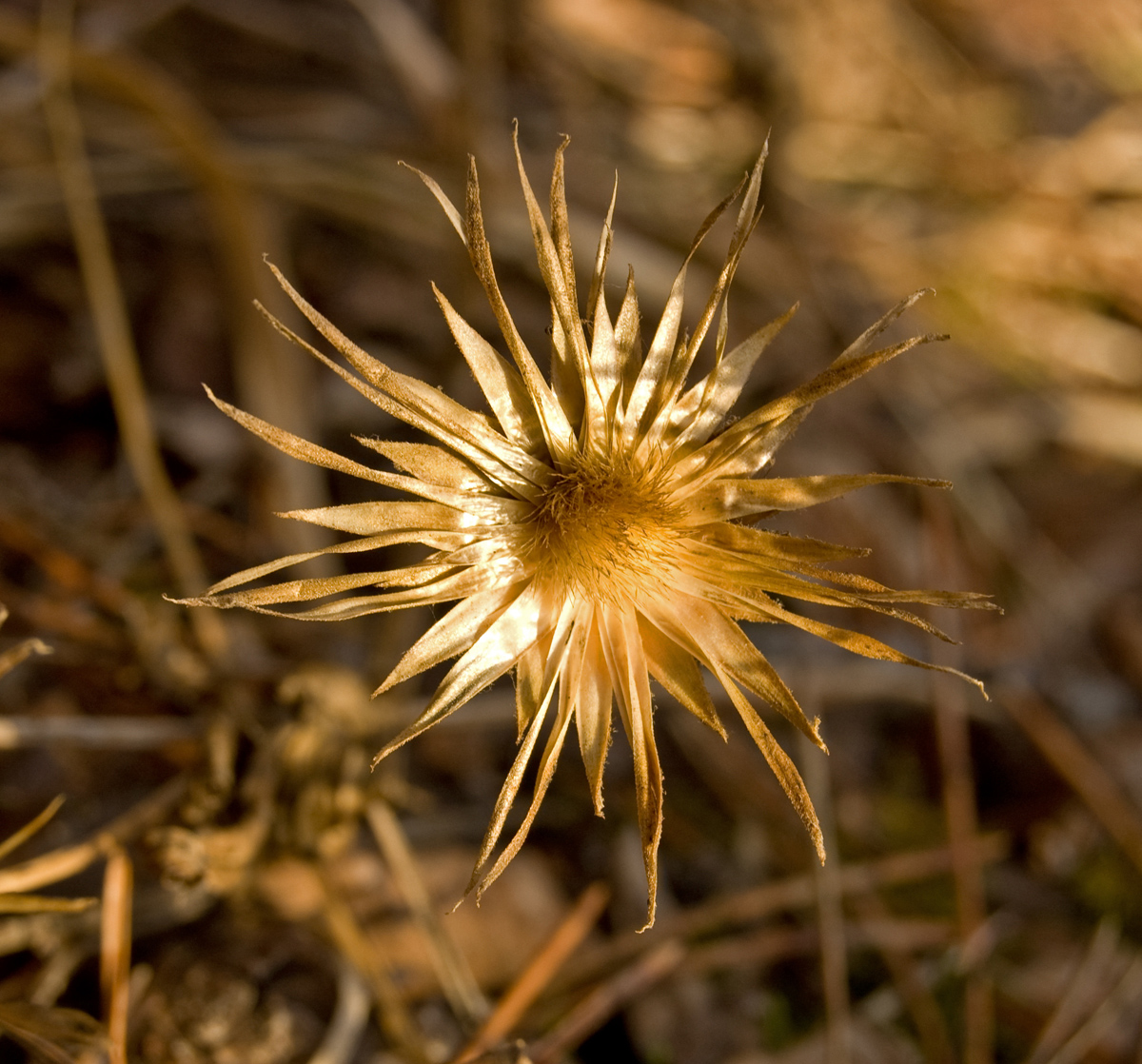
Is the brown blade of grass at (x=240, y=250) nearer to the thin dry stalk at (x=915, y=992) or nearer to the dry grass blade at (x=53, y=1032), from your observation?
the dry grass blade at (x=53, y=1032)

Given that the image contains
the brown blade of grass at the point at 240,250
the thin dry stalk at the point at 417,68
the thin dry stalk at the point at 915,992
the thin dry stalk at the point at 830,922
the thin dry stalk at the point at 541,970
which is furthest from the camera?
the thin dry stalk at the point at 417,68

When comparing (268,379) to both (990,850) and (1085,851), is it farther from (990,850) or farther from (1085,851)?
(1085,851)

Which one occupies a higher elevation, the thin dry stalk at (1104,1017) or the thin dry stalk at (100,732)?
the thin dry stalk at (100,732)

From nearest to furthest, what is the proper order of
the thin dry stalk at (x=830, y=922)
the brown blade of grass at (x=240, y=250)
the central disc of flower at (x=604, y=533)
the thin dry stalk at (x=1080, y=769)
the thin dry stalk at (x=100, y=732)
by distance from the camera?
A: the central disc of flower at (x=604, y=533)
the thin dry stalk at (x=100, y=732)
the thin dry stalk at (x=830, y=922)
the brown blade of grass at (x=240, y=250)
the thin dry stalk at (x=1080, y=769)

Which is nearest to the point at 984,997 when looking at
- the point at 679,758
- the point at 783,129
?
the point at 679,758

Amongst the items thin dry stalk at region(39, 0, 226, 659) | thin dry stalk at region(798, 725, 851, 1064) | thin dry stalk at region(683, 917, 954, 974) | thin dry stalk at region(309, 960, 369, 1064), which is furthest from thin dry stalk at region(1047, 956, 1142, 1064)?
thin dry stalk at region(39, 0, 226, 659)

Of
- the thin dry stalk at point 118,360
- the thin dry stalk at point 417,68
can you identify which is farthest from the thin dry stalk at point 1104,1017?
the thin dry stalk at point 417,68

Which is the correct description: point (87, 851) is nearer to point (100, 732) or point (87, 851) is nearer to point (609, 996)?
point (100, 732)
